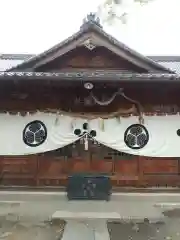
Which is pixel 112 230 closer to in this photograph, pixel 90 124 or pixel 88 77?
pixel 90 124

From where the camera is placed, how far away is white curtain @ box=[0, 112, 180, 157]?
8.89 meters

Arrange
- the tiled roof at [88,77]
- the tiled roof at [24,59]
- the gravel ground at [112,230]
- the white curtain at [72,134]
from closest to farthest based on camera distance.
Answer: the gravel ground at [112,230] → the tiled roof at [88,77] → the white curtain at [72,134] → the tiled roof at [24,59]

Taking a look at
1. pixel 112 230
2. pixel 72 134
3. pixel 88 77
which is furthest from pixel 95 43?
pixel 112 230

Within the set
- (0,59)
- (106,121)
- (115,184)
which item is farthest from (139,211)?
(0,59)

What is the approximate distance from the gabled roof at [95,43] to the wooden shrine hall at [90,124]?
0.09ft

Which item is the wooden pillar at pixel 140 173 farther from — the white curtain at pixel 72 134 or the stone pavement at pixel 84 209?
the white curtain at pixel 72 134

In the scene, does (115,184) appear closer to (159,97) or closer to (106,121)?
(106,121)

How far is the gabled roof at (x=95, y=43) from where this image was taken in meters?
9.32

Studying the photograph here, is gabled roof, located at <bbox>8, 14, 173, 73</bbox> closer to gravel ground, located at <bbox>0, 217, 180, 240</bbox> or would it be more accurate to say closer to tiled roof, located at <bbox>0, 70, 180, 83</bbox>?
tiled roof, located at <bbox>0, 70, 180, 83</bbox>

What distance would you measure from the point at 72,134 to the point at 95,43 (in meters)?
2.85

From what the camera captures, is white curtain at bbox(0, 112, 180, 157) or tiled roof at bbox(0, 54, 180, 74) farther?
tiled roof at bbox(0, 54, 180, 74)

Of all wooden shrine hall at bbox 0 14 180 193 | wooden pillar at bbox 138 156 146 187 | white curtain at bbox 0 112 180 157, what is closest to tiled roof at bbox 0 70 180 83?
wooden shrine hall at bbox 0 14 180 193

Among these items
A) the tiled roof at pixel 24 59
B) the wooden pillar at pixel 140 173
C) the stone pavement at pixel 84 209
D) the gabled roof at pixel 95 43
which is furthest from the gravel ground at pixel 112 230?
the tiled roof at pixel 24 59

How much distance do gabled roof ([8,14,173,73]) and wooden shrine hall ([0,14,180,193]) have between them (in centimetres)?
3
